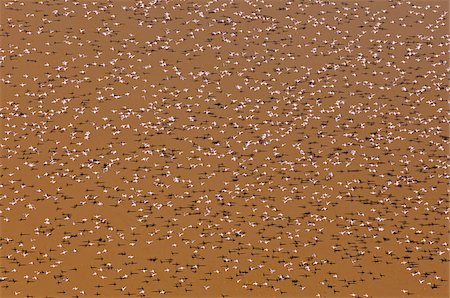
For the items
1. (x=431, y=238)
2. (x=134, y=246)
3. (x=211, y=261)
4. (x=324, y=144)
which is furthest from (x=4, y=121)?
(x=431, y=238)

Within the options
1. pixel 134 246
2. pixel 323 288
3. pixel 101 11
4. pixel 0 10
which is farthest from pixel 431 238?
pixel 0 10

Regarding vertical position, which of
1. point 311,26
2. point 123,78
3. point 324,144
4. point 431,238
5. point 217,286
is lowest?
point 217,286

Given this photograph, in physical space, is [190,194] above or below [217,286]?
above

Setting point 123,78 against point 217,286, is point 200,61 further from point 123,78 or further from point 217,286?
point 217,286

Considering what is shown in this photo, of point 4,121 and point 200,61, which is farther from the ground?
point 200,61

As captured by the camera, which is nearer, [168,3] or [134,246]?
[134,246]

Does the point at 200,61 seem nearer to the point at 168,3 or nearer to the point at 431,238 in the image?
the point at 168,3
